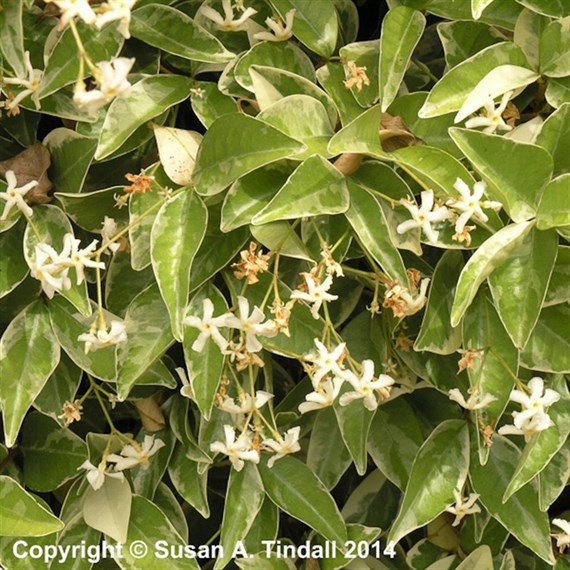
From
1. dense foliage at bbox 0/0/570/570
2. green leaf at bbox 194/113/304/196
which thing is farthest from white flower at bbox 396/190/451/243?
green leaf at bbox 194/113/304/196

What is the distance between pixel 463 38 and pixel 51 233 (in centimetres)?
41

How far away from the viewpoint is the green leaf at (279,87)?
797 millimetres

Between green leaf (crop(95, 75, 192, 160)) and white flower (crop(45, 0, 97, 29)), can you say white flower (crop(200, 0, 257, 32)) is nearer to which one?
green leaf (crop(95, 75, 192, 160))

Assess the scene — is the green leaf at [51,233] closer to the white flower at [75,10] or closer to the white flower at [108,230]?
the white flower at [108,230]

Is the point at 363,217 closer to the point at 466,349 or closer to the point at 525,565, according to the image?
the point at 466,349

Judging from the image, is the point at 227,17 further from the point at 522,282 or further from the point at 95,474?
the point at 95,474

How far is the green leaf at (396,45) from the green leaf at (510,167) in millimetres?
74

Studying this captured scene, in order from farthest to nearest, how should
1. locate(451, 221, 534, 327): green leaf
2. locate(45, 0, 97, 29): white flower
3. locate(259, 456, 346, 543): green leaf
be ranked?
locate(259, 456, 346, 543): green leaf
locate(451, 221, 534, 327): green leaf
locate(45, 0, 97, 29): white flower

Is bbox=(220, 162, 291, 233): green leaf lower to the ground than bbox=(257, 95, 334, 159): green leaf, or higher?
lower

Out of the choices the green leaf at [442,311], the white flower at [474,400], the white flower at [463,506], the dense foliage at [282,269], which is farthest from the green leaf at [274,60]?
the white flower at [463,506]

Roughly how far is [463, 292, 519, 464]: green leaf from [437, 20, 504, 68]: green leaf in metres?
0.22

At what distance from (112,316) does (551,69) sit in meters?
0.44

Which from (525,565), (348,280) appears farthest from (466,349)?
(525,565)

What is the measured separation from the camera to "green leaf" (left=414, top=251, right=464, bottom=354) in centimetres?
83
